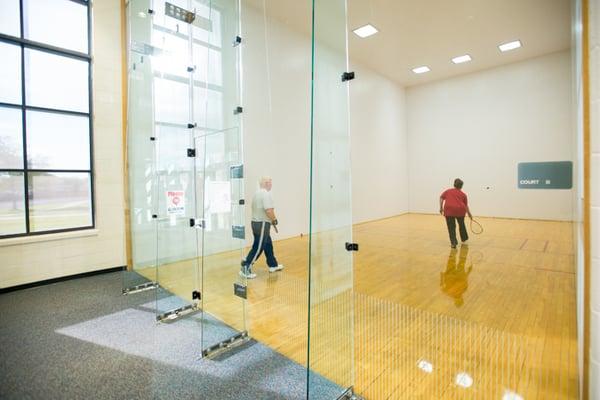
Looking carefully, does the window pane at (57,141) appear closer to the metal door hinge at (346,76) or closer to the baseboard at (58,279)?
the baseboard at (58,279)

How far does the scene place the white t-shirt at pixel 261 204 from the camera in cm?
405

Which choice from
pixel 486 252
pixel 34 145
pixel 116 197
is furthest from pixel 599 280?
pixel 34 145

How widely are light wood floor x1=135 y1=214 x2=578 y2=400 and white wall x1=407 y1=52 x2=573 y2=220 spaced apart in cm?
453

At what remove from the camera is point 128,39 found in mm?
4555

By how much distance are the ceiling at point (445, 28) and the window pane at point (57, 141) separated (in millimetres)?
3928

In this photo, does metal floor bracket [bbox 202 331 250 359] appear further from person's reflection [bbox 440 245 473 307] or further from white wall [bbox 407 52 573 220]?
white wall [bbox 407 52 573 220]

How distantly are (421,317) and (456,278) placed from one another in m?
1.47

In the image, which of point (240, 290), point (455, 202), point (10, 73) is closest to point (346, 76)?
point (240, 290)

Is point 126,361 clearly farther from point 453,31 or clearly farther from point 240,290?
point 453,31

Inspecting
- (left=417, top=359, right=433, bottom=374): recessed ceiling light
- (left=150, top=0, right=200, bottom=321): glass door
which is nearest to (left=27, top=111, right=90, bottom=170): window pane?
(left=150, top=0, right=200, bottom=321): glass door

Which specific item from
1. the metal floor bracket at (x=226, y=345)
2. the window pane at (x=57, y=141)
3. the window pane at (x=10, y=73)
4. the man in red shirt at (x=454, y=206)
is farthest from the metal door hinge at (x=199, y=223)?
the man in red shirt at (x=454, y=206)

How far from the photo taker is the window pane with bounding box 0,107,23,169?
3.78 m

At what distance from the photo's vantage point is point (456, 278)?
157 inches

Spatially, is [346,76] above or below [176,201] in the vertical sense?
above
